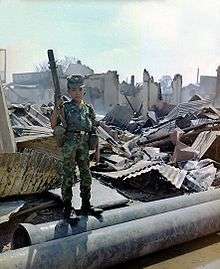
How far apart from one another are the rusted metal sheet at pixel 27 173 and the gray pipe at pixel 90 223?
1.27 metres

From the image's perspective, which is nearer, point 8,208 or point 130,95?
point 8,208

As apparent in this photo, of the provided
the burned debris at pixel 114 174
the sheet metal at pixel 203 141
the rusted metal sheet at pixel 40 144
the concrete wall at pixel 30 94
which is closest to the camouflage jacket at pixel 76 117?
the burned debris at pixel 114 174

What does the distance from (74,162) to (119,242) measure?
118cm

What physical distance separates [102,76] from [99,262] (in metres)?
22.7

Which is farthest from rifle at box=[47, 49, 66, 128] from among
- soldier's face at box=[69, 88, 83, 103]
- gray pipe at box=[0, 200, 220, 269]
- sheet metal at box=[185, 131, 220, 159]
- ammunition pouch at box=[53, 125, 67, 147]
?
sheet metal at box=[185, 131, 220, 159]

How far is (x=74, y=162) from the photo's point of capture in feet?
17.3

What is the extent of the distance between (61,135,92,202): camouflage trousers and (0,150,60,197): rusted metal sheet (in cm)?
117

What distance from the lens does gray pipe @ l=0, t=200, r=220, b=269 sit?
435cm

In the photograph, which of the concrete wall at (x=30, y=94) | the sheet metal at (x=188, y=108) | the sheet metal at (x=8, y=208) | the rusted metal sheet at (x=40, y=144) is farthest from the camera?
the concrete wall at (x=30, y=94)

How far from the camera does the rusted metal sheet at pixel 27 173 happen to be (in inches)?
238

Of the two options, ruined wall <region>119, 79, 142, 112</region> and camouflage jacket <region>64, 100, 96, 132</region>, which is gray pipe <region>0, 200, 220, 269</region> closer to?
camouflage jacket <region>64, 100, 96, 132</region>

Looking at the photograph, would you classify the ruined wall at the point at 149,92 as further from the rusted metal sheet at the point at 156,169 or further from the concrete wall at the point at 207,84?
the rusted metal sheet at the point at 156,169

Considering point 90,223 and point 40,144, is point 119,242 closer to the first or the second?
point 90,223

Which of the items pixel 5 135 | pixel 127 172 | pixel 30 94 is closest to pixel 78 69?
pixel 30 94
